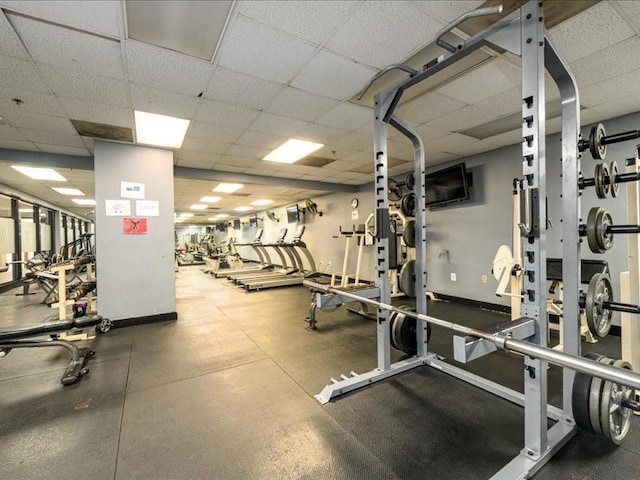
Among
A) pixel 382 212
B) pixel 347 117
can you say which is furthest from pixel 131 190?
pixel 382 212

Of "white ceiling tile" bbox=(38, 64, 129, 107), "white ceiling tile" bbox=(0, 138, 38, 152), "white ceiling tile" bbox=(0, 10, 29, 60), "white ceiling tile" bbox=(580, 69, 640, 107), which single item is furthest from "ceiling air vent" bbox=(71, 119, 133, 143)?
"white ceiling tile" bbox=(580, 69, 640, 107)

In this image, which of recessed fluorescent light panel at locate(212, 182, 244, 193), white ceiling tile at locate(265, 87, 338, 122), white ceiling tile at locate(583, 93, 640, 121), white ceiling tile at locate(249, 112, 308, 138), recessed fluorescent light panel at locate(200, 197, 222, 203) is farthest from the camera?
recessed fluorescent light panel at locate(200, 197, 222, 203)

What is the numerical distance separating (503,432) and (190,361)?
8.75 feet

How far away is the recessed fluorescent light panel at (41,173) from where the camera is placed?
512 centimetres

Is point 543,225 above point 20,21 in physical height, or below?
below

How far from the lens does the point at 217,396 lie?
2.21 m

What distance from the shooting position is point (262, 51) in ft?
6.83

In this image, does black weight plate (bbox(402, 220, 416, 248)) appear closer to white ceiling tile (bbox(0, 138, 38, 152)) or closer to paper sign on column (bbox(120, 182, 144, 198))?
paper sign on column (bbox(120, 182, 144, 198))

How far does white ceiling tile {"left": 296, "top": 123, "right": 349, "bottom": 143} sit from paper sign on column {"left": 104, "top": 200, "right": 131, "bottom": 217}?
2580 mm

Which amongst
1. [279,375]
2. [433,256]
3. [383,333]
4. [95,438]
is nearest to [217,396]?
[279,375]

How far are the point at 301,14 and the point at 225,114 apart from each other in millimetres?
1670

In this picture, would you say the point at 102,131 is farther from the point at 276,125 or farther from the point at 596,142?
the point at 596,142

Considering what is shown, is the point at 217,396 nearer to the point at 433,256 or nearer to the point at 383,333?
the point at 383,333

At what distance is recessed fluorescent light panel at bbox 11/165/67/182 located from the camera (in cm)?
512
